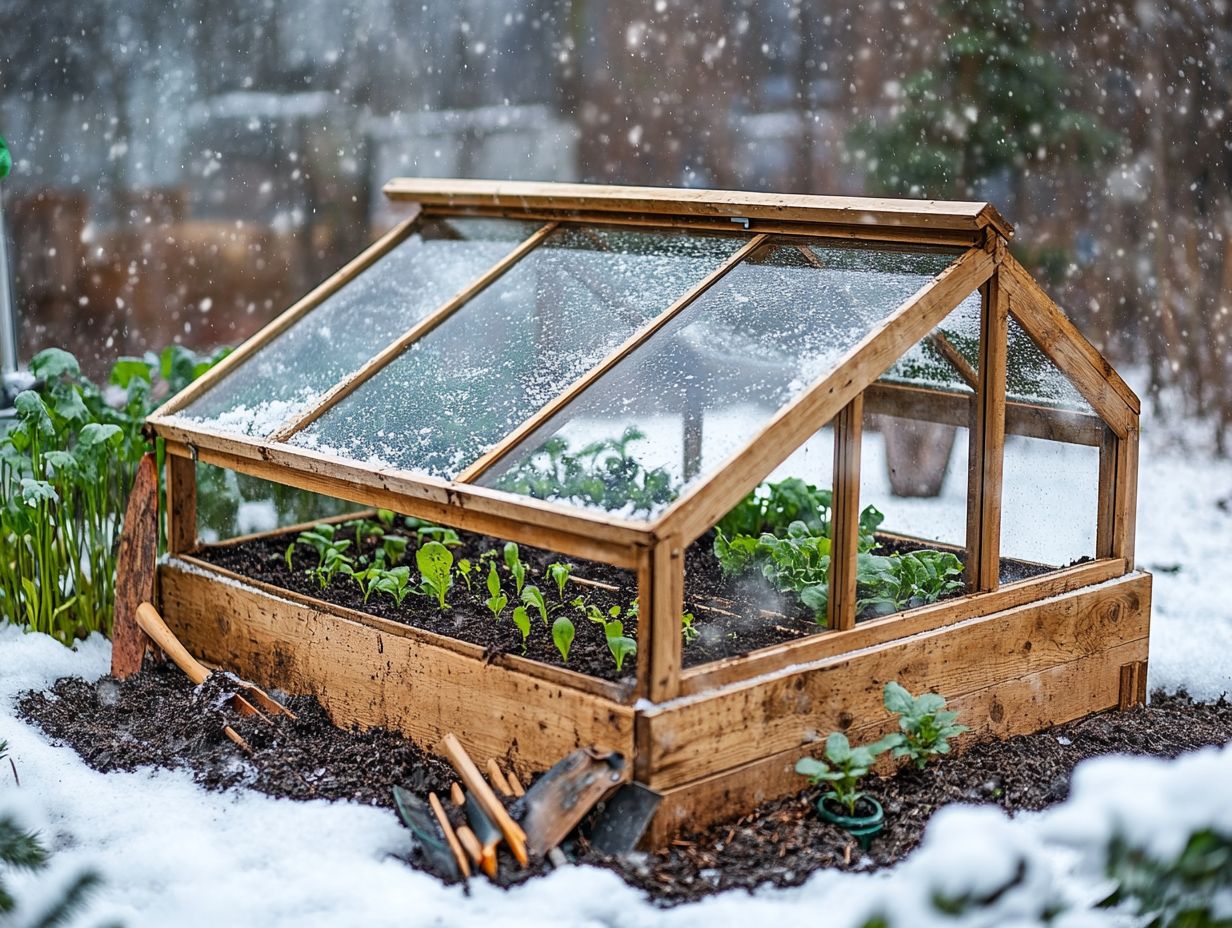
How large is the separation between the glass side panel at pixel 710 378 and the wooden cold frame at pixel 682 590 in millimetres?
52

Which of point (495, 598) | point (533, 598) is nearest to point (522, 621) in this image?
point (533, 598)

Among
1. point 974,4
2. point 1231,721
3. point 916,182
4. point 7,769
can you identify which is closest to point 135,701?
point 7,769

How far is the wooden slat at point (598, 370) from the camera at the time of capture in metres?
2.99

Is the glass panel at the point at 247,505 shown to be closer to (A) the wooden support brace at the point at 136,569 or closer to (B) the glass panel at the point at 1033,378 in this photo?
(A) the wooden support brace at the point at 136,569

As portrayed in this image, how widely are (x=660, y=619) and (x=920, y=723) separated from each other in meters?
0.71

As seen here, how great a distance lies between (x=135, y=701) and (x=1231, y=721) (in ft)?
10.2

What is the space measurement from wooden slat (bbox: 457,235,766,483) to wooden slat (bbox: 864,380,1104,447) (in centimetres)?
74

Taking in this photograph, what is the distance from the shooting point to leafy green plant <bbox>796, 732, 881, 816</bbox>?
2719 mm

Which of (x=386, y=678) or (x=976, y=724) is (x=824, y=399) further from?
(x=386, y=678)

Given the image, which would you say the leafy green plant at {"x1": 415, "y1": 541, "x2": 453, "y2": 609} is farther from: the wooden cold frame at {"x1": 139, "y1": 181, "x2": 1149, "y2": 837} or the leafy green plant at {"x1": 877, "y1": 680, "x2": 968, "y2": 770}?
the leafy green plant at {"x1": 877, "y1": 680, "x2": 968, "y2": 770}

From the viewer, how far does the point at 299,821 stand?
2834mm

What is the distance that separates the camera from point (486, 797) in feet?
8.87

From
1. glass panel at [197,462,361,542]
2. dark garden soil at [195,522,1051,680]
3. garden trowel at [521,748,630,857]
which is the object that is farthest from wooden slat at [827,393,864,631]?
glass panel at [197,462,361,542]

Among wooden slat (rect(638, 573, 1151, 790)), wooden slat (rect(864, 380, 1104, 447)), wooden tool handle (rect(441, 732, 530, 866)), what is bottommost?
wooden tool handle (rect(441, 732, 530, 866))
